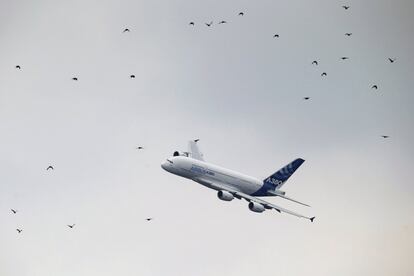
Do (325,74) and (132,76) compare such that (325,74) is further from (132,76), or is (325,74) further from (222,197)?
(222,197)

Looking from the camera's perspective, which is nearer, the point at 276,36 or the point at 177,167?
the point at 276,36

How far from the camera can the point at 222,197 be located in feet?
655

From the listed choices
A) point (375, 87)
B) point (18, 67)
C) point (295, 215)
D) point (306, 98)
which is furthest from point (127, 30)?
point (295, 215)

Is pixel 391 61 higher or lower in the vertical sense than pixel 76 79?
higher

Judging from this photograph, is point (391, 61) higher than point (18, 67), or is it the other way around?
point (391, 61)

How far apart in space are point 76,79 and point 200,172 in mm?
57490

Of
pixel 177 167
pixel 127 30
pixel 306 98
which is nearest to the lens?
pixel 127 30

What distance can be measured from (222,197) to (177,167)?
12768 millimetres

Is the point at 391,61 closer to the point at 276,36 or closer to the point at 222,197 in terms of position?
the point at 276,36

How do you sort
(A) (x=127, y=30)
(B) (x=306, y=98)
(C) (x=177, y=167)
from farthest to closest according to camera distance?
(C) (x=177, y=167)
(B) (x=306, y=98)
(A) (x=127, y=30)

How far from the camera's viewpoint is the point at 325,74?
5969 inches

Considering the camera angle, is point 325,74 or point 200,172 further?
point 200,172

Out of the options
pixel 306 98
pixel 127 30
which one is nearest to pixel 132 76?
pixel 127 30

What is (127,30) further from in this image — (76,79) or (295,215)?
(295,215)
